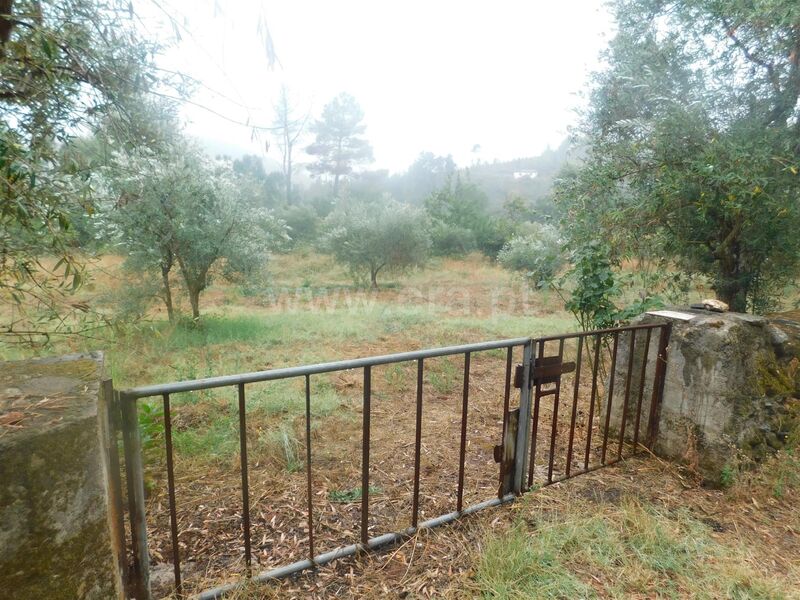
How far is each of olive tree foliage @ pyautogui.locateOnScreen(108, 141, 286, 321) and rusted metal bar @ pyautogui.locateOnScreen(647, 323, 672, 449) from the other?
7569 millimetres

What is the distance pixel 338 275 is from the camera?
1916 cm

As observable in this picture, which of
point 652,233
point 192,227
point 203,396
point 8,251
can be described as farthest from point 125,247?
point 652,233

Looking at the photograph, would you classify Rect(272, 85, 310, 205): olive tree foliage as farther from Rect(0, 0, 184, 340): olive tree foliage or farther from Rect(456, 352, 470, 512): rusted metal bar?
Rect(456, 352, 470, 512): rusted metal bar

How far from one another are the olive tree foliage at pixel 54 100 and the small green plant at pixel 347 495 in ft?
6.07

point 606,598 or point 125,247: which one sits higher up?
point 125,247

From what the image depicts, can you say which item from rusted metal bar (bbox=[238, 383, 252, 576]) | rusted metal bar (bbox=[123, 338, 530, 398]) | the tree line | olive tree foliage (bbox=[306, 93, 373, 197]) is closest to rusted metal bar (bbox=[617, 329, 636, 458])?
the tree line

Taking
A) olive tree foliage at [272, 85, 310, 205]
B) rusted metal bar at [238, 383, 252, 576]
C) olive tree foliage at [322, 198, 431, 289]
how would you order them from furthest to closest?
1. olive tree foliage at [322, 198, 431, 289]
2. olive tree foliage at [272, 85, 310, 205]
3. rusted metal bar at [238, 383, 252, 576]

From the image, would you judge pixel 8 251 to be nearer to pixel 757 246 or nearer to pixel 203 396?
pixel 203 396

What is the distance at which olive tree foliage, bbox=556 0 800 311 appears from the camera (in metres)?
4.11

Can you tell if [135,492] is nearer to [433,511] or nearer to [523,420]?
[433,511]

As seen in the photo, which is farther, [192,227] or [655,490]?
[192,227]

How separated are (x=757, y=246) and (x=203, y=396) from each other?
21.1ft

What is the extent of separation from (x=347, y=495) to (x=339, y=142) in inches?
1544

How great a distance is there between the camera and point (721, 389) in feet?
8.68
